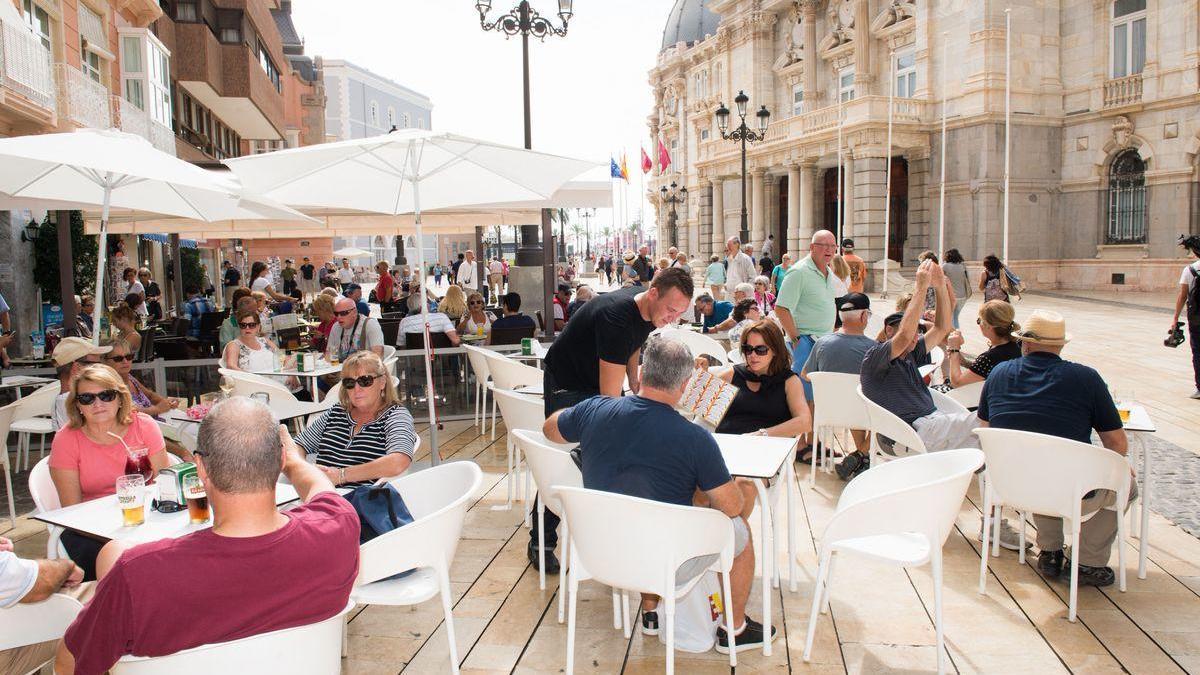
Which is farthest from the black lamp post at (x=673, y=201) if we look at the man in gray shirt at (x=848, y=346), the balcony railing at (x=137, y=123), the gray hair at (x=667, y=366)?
the gray hair at (x=667, y=366)

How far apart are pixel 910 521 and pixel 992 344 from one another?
2.90m

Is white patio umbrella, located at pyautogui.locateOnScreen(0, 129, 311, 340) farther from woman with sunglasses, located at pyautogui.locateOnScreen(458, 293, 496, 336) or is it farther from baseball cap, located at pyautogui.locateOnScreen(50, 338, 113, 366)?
woman with sunglasses, located at pyautogui.locateOnScreen(458, 293, 496, 336)

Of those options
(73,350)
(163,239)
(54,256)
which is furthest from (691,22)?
(73,350)

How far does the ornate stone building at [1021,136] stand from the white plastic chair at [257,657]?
24019 millimetres

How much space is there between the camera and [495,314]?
14523 mm

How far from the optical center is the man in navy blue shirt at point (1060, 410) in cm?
424

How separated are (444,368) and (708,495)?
6.27m

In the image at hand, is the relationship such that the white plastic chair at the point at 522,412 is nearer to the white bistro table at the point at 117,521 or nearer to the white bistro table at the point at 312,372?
the white bistro table at the point at 117,521

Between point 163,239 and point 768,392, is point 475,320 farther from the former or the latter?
point 163,239

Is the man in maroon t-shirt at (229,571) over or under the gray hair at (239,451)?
under

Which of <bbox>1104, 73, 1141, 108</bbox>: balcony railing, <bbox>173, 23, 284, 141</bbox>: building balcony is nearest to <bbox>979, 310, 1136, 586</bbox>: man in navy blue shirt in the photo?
<bbox>1104, 73, 1141, 108</bbox>: balcony railing

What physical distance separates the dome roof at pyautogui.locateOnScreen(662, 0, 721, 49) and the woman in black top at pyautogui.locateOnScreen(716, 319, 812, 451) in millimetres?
51133

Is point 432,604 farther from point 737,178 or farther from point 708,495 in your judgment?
point 737,178

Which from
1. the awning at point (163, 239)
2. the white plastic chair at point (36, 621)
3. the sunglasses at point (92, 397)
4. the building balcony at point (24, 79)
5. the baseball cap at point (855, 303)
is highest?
the building balcony at point (24, 79)
